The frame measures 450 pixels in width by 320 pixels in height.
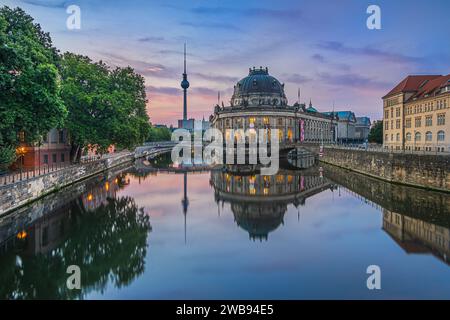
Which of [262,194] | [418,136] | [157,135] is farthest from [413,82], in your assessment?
[157,135]

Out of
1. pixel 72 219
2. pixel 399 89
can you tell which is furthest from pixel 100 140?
pixel 399 89

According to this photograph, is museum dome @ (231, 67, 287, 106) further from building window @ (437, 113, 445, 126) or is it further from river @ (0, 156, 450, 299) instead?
river @ (0, 156, 450, 299)

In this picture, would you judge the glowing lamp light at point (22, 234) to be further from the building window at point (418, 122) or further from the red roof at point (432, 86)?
the building window at point (418, 122)

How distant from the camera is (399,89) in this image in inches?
2761

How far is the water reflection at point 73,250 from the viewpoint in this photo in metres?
16.0

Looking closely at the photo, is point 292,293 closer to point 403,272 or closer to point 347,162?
point 403,272

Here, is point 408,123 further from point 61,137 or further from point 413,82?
point 61,137

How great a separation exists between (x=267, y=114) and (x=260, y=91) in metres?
20.1

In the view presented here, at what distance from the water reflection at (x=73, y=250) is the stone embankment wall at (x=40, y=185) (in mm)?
1237

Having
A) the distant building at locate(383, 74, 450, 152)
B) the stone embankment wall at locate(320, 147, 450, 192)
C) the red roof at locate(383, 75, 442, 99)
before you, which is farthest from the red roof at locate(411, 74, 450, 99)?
the stone embankment wall at locate(320, 147, 450, 192)

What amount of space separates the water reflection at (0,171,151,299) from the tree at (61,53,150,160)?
15.8 metres

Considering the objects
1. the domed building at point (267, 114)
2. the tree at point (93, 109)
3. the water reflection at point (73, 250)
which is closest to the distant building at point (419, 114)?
the domed building at point (267, 114)

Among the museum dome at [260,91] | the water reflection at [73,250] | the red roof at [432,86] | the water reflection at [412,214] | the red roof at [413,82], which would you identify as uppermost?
the museum dome at [260,91]
